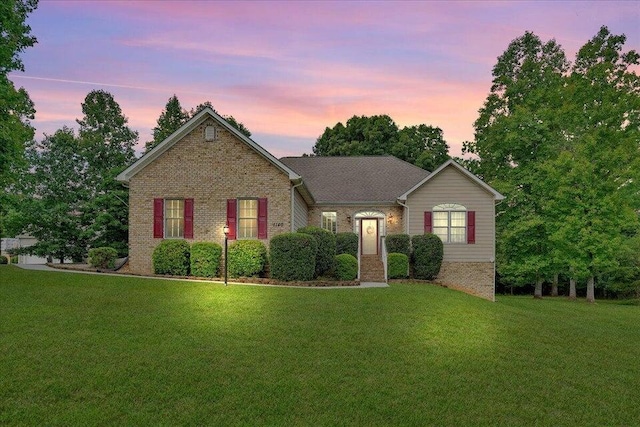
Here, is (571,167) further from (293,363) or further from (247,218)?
(293,363)

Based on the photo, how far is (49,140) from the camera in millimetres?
28203

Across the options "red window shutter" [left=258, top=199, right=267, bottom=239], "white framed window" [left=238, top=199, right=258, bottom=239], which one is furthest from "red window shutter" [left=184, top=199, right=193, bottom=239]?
"red window shutter" [left=258, top=199, right=267, bottom=239]

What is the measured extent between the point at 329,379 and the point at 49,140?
89.5 ft

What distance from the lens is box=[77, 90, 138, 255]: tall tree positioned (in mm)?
27891

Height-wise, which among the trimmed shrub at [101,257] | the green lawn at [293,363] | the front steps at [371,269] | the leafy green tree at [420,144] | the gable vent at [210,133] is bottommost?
the green lawn at [293,363]

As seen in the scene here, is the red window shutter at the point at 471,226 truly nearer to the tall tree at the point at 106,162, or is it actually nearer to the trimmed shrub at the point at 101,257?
the trimmed shrub at the point at 101,257

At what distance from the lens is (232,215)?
19.3m

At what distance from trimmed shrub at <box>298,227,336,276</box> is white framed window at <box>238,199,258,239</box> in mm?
1909

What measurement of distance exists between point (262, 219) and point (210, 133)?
416cm

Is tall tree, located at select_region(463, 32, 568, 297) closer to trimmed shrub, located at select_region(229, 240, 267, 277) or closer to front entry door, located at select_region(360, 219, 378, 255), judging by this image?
front entry door, located at select_region(360, 219, 378, 255)

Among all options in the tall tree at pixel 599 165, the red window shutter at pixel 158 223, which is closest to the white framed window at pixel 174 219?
the red window shutter at pixel 158 223

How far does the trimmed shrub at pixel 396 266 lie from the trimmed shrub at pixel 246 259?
5.72 m

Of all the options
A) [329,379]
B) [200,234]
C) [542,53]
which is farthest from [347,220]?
[542,53]

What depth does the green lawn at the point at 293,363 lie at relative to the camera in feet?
21.3
